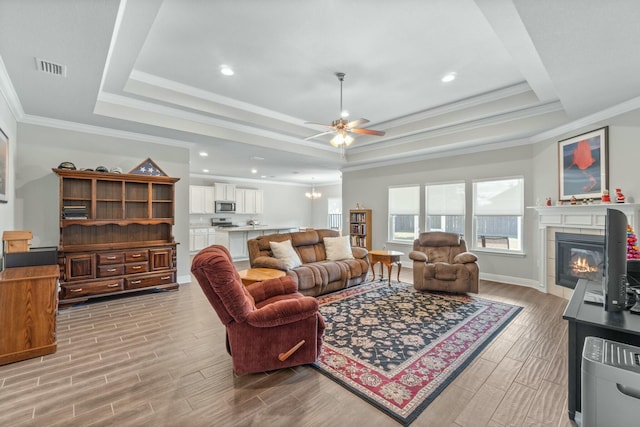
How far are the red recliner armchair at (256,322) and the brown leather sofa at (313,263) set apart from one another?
1722 mm

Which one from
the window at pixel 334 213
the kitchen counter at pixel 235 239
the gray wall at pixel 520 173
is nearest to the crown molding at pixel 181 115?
the gray wall at pixel 520 173

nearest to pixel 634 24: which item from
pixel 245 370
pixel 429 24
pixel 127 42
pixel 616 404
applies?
pixel 429 24

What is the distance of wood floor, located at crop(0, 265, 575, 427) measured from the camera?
188cm

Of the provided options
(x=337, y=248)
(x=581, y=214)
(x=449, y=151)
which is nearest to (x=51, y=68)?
(x=337, y=248)

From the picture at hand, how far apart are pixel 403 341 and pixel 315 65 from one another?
325cm

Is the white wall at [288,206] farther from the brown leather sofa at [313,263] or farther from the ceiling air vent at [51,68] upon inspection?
the ceiling air vent at [51,68]

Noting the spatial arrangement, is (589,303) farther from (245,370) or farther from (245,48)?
(245,48)

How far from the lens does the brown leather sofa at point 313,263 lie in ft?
13.9

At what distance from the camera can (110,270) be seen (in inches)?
169

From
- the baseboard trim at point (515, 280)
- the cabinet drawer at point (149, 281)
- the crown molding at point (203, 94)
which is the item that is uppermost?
the crown molding at point (203, 94)

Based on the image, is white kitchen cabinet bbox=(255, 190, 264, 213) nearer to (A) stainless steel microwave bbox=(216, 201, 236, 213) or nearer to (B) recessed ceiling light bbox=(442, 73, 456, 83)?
(A) stainless steel microwave bbox=(216, 201, 236, 213)

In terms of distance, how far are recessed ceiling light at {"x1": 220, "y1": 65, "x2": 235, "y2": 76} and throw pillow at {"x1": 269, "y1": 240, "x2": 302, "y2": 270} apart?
2.43 meters

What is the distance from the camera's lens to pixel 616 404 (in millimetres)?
1422

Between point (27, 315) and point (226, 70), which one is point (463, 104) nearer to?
point (226, 70)
